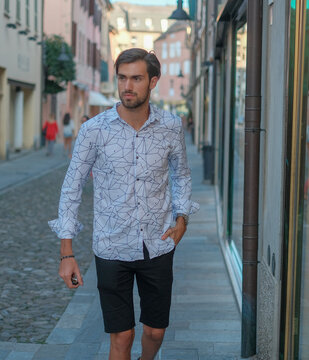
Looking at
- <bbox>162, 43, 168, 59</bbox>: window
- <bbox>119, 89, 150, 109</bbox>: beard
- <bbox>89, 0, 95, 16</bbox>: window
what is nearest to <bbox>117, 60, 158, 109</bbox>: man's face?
<bbox>119, 89, 150, 109</bbox>: beard

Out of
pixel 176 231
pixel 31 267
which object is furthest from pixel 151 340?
pixel 31 267

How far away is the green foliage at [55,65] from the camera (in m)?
31.0

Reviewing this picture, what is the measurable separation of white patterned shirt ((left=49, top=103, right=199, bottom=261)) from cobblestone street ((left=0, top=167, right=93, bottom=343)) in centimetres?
195

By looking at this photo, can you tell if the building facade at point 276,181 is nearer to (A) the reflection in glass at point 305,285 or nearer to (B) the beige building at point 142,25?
(A) the reflection in glass at point 305,285

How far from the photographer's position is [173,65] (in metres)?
101

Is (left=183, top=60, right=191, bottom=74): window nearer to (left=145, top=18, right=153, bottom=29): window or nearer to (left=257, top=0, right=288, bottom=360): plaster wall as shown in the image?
(left=145, top=18, right=153, bottom=29): window

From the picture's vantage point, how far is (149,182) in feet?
11.4

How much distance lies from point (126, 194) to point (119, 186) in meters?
0.05

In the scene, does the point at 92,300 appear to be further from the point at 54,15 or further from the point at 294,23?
the point at 54,15

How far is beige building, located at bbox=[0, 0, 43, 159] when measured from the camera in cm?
2398

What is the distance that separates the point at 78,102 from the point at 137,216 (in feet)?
139

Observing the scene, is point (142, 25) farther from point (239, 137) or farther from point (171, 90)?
point (239, 137)

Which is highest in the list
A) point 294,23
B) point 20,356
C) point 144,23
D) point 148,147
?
point 144,23

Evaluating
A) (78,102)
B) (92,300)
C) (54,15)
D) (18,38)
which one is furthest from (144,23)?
(92,300)
